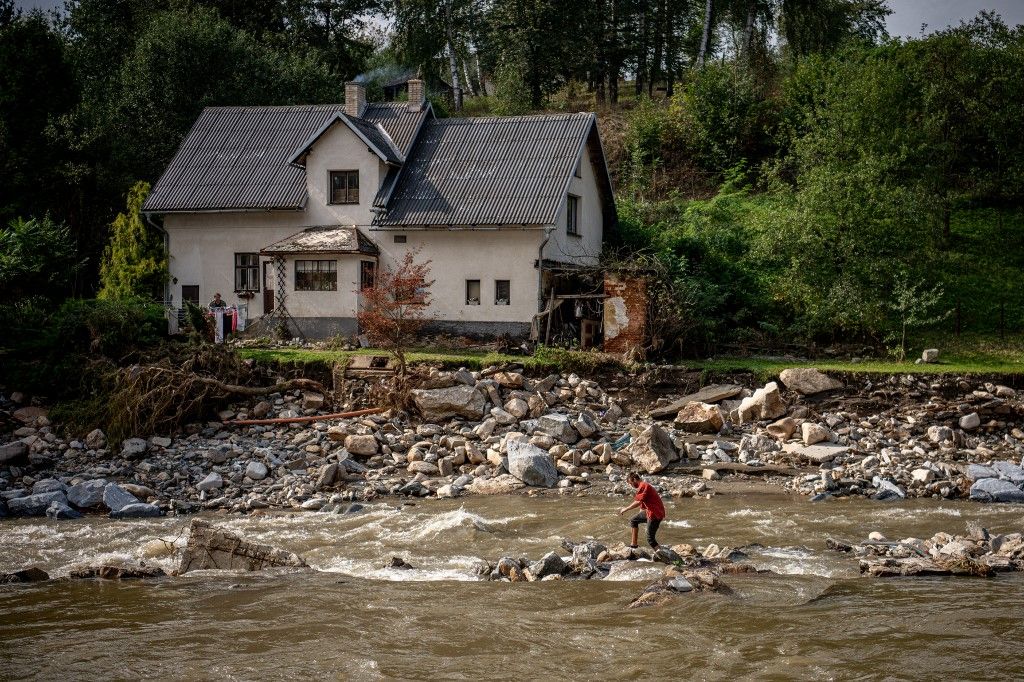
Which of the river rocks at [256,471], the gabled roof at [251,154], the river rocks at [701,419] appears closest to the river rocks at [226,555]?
the river rocks at [256,471]

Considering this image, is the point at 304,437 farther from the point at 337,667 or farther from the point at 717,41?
the point at 717,41

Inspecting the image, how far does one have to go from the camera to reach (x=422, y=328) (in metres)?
27.4

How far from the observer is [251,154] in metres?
31.3

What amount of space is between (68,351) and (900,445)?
19.2 m

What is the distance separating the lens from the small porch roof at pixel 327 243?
2731 cm

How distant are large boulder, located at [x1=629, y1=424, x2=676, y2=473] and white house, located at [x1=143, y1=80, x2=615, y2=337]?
8.47 m

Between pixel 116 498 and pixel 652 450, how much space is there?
10.0 meters

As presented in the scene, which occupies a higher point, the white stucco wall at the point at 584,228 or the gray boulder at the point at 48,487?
the white stucco wall at the point at 584,228

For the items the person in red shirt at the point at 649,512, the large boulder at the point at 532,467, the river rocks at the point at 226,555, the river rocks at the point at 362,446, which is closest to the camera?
the river rocks at the point at 226,555

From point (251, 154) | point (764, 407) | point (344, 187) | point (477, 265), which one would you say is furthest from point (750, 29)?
point (764, 407)

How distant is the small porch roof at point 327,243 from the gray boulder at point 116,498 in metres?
11.9

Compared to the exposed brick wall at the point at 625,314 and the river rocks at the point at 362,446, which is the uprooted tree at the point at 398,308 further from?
the exposed brick wall at the point at 625,314

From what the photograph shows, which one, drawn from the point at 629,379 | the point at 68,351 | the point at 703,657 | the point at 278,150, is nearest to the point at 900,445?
the point at 629,379

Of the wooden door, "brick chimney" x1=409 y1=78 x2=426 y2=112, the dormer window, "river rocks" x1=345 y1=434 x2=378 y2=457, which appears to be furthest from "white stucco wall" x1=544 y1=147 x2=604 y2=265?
"river rocks" x1=345 y1=434 x2=378 y2=457
